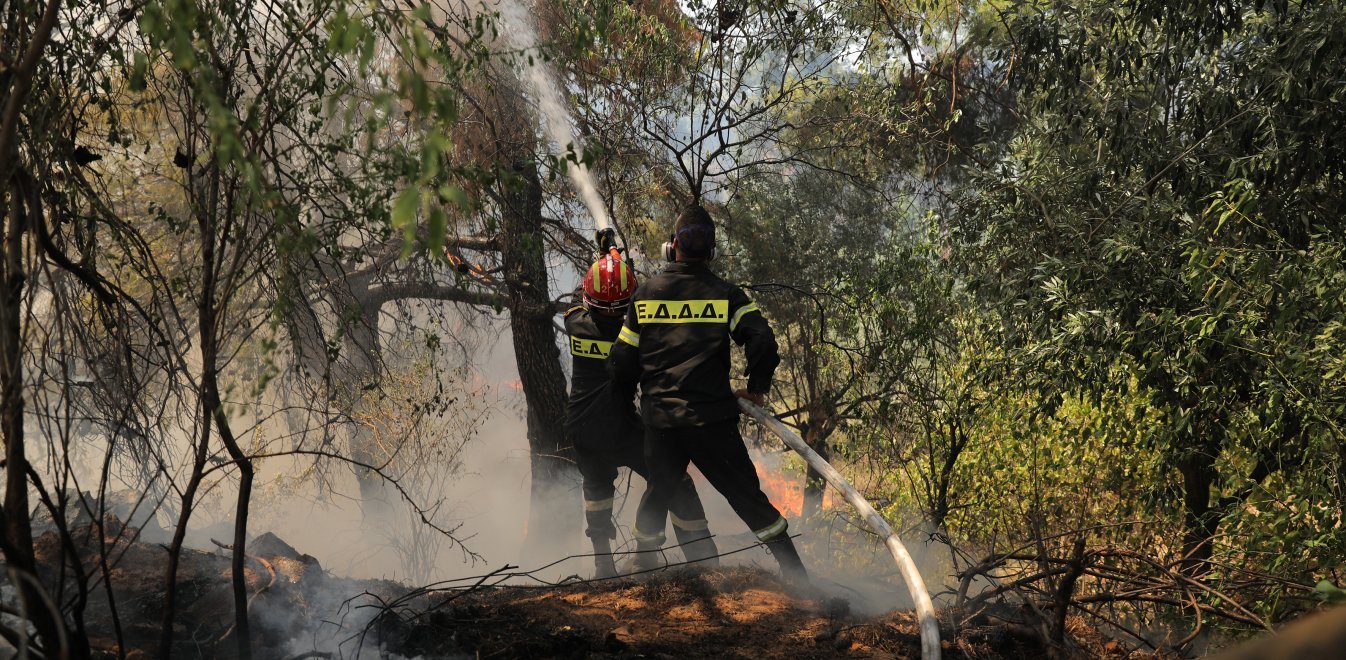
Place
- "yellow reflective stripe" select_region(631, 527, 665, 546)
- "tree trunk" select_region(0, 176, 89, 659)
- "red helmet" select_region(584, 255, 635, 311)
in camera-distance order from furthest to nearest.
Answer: "red helmet" select_region(584, 255, 635, 311), "yellow reflective stripe" select_region(631, 527, 665, 546), "tree trunk" select_region(0, 176, 89, 659)

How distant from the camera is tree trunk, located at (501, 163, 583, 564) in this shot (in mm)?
8352

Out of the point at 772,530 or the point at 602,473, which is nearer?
the point at 772,530

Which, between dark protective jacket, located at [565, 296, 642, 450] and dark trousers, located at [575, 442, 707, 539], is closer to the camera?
dark protective jacket, located at [565, 296, 642, 450]

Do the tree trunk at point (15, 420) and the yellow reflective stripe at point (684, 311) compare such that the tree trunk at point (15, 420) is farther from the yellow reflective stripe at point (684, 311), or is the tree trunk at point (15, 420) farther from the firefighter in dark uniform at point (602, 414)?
the firefighter in dark uniform at point (602, 414)

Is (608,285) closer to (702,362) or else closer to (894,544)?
(702,362)

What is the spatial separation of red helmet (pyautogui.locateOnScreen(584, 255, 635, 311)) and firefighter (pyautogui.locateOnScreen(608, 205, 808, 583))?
1.66 feet

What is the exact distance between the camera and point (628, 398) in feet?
18.4

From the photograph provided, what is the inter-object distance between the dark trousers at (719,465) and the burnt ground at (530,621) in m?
0.33

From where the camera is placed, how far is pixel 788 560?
A: 190 inches

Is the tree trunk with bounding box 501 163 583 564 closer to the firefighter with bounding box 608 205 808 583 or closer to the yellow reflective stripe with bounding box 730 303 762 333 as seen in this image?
the firefighter with bounding box 608 205 808 583

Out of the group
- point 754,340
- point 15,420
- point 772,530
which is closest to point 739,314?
point 754,340

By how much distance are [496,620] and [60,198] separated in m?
2.30

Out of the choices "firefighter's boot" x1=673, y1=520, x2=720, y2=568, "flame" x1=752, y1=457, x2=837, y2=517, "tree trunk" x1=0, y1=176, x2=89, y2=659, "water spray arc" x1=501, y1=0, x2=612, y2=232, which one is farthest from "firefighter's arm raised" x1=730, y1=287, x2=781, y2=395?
"flame" x1=752, y1=457, x2=837, y2=517

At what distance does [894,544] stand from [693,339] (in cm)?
167
